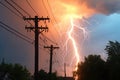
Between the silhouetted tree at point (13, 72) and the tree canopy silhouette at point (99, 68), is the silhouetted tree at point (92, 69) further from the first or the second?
the silhouetted tree at point (13, 72)

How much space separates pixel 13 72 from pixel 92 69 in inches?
1049

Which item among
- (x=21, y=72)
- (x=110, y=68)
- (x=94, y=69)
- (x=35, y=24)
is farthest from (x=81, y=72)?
(x=35, y=24)

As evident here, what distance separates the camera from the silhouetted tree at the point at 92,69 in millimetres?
94250

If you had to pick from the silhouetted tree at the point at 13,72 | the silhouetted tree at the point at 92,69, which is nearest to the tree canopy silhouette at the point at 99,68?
the silhouetted tree at the point at 92,69

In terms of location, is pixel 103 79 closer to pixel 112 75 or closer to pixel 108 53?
pixel 112 75

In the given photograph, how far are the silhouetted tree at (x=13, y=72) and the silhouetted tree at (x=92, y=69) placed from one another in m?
18.9

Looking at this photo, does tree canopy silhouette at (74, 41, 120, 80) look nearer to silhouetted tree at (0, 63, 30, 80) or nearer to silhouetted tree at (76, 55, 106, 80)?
silhouetted tree at (76, 55, 106, 80)

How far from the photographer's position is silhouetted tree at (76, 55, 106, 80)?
309 ft

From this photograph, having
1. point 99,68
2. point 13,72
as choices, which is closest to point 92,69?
point 99,68

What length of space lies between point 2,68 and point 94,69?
100ft

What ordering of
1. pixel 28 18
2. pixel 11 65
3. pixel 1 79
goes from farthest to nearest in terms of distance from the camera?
pixel 11 65, pixel 1 79, pixel 28 18

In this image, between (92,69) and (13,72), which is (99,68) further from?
(13,72)

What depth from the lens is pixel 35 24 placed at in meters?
50.2

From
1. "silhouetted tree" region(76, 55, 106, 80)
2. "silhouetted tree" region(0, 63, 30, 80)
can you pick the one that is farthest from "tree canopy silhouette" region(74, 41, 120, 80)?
"silhouetted tree" region(0, 63, 30, 80)
